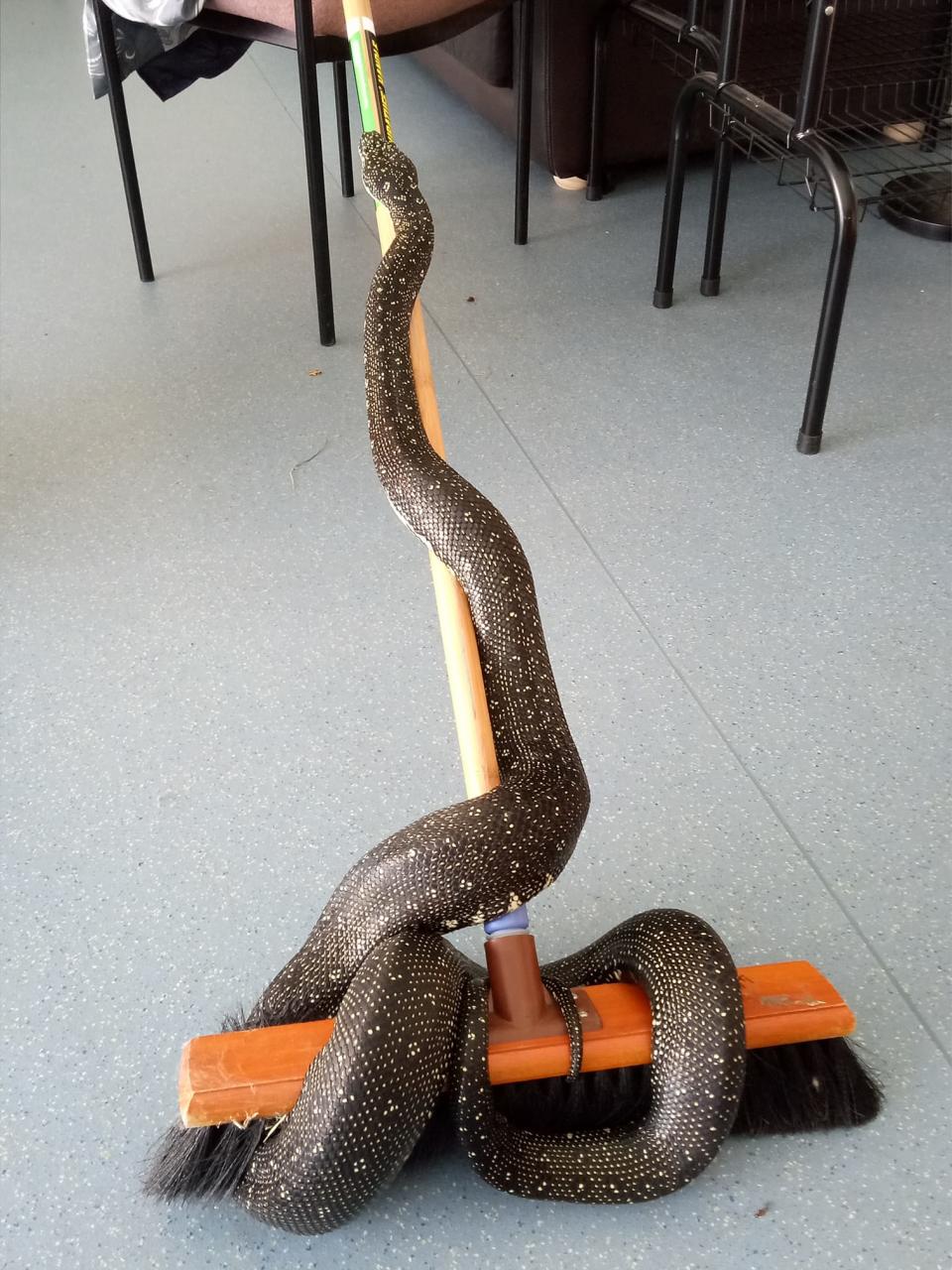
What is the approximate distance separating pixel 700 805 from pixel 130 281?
167cm

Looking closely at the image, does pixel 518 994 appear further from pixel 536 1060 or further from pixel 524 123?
pixel 524 123

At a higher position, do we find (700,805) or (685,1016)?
(685,1016)

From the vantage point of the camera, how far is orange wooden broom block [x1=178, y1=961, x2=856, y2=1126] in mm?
763

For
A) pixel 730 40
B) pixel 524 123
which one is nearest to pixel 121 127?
pixel 524 123

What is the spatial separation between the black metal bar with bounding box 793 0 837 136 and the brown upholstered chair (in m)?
0.59

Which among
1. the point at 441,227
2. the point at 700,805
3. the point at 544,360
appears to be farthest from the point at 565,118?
Answer: the point at 700,805

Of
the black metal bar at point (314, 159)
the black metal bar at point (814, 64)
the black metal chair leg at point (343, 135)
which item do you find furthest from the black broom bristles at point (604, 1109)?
the black metal chair leg at point (343, 135)

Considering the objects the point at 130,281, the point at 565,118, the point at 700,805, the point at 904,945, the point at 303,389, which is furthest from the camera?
the point at 565,118

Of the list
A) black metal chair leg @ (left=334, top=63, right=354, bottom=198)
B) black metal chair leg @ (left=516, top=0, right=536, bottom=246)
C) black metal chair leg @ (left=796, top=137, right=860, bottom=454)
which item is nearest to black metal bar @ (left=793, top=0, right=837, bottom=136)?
black metal chair leg @ (left=796, top=137, right=860, bottom=454)

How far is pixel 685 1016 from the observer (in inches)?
31.7

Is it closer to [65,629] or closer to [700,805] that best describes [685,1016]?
[700,805]

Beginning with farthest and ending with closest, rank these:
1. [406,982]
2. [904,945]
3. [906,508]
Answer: [906,508] < [904,945] < [406,982]

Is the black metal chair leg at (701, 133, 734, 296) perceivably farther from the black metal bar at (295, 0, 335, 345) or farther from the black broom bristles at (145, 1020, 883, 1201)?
the black broom bristles at (145, 1020, 883, 1201)

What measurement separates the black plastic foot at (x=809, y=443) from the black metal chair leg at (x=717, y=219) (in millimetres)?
539
